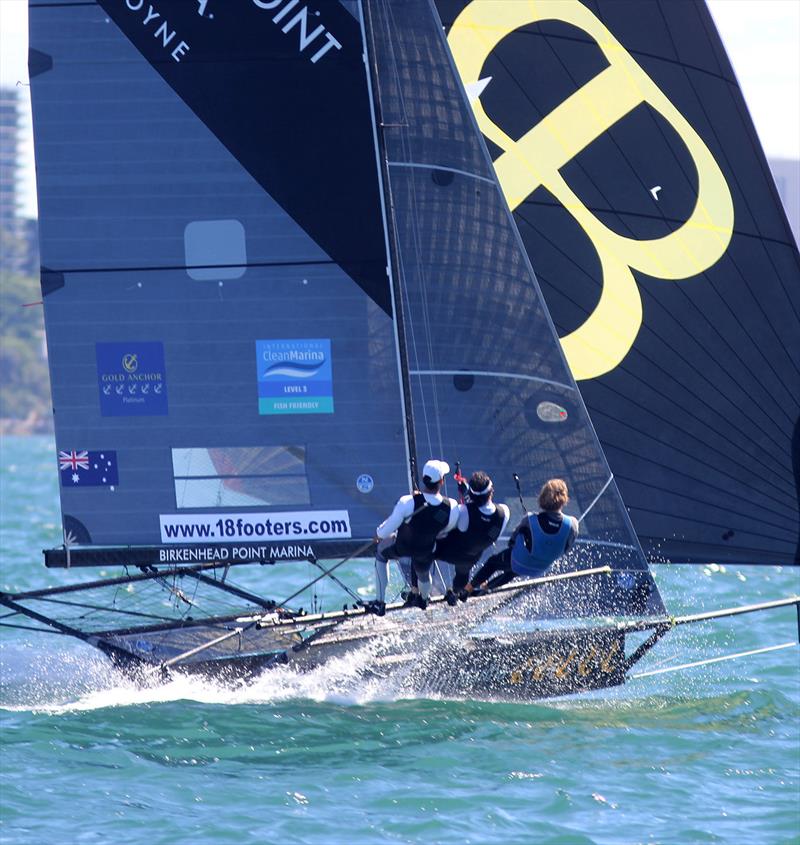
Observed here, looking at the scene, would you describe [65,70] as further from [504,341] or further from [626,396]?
[626,396]

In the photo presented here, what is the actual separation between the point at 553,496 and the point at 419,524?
2.35 ft

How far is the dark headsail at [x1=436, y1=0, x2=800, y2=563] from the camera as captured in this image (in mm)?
9711

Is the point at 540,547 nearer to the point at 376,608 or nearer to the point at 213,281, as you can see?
the point at 376,608

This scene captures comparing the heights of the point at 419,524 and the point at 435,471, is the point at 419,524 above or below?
below

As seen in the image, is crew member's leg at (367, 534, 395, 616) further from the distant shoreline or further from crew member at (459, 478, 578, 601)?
the distant shoreline

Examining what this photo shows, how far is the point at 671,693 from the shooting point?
30.6 feet

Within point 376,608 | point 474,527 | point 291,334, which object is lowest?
point 376,608

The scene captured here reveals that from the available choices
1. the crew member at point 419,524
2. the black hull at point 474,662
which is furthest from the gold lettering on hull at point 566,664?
the crew member at point 419,524

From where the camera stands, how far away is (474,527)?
26.9ft

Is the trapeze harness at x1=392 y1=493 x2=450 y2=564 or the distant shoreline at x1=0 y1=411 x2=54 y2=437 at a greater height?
the distant shoreline at x1=0 y1=411 x2=54 y2=437

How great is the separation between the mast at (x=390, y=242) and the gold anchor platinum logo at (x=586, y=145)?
1776mm

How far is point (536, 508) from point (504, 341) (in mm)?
975

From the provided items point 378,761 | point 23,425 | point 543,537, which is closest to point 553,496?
point 543,537

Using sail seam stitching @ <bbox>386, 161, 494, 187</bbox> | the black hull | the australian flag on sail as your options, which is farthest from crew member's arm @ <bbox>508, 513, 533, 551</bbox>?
the australian flag on sail
